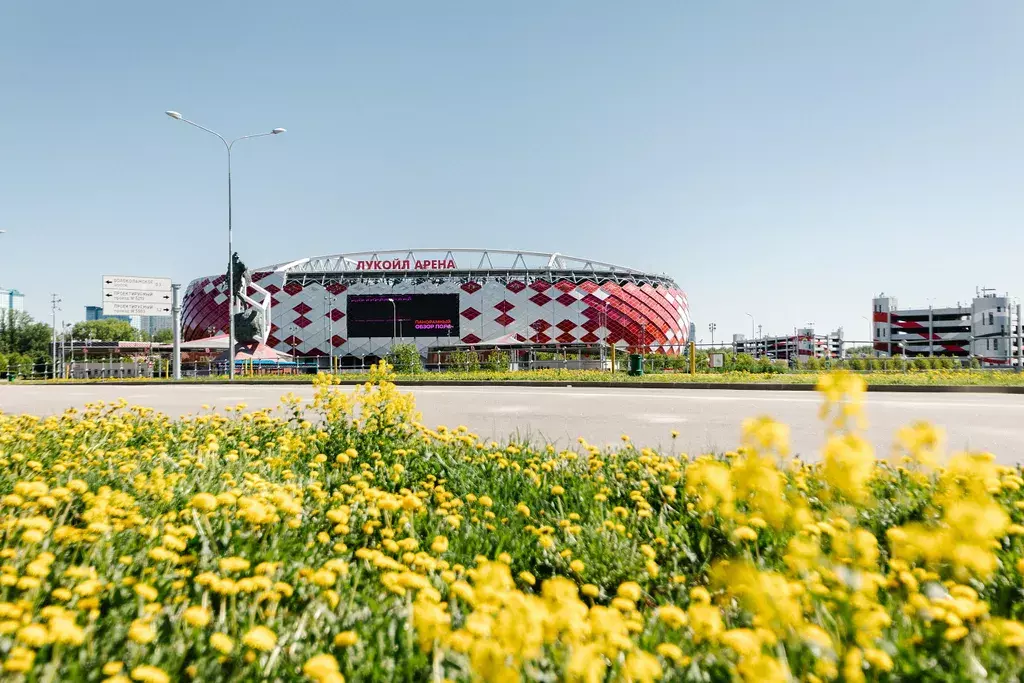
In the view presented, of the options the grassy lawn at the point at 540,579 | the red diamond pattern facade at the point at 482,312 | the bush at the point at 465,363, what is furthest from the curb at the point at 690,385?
the red diamond pattern facade at the point at 482,312

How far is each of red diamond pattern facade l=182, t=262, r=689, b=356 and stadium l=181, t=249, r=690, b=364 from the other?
11 centimetres

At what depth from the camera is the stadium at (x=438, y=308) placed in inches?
2616

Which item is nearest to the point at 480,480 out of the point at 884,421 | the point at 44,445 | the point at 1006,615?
the point at 1006,615

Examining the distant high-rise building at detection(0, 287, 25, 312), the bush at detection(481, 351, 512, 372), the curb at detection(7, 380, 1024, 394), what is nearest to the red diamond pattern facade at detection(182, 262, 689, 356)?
the bush at detection(481, 351, 512, 372)

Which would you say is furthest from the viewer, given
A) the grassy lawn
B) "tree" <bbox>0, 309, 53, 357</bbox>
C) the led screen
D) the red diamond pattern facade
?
the red diamond pattern facade

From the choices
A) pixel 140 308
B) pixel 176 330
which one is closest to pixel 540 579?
pixel 176 330

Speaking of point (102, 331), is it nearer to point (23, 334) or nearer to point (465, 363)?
point (23, 334)

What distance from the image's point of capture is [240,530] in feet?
7.93

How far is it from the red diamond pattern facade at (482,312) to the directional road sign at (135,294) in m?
32.1

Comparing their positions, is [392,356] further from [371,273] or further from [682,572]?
[682,572]

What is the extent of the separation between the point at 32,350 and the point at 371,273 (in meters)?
33.0

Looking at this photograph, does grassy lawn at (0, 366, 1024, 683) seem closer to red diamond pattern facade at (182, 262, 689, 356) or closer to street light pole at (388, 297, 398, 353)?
street light pole at (388, 297, 398, 353)

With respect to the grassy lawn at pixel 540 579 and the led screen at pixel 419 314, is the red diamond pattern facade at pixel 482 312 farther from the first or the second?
the grassy lawn at pixel 540 579

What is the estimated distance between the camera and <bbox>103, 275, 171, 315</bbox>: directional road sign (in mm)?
31938
